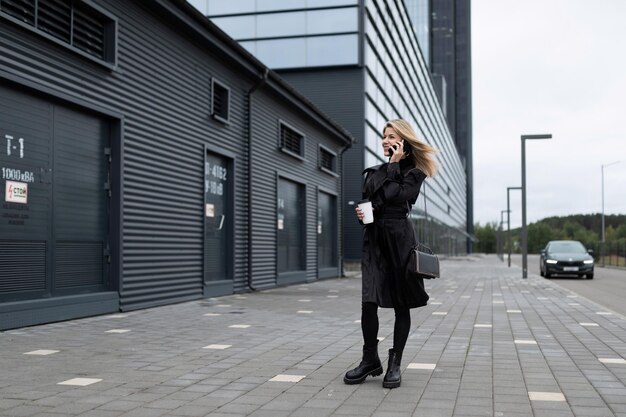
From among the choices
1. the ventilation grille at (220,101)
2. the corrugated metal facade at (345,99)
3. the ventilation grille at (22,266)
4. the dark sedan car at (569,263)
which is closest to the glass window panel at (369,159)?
the corrugated metal facade at (345,99)

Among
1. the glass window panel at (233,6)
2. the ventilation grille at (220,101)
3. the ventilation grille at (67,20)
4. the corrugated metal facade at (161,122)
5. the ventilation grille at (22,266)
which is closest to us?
the ventilation grille at (22,266)

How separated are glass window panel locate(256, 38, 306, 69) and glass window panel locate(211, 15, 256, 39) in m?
0.72

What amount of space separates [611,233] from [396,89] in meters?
64.4

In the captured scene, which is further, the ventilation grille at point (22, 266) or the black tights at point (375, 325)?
the ventilation grille at point (22, 266)

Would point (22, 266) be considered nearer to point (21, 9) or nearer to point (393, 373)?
point (21, 9)

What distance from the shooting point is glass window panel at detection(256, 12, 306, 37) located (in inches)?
1067

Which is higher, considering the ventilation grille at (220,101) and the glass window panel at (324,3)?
the glass window panel at (324,3)

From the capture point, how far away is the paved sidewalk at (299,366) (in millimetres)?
3994

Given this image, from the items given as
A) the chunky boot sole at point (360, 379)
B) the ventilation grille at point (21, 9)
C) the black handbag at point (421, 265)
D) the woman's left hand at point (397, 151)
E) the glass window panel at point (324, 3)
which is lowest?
the chunky boot sole at point (360, 379)

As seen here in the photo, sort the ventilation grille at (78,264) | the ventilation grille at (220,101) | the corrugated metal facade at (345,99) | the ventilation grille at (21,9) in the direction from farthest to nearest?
the corrugated metal facade at (345,99) → the ventilation grille at (220,101) → the ventilation grille at (78,264) → the ventilation grille at (21,9)

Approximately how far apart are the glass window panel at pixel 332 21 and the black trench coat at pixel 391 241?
23.0m

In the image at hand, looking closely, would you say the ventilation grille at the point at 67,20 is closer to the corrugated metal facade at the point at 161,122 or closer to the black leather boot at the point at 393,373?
the corrugated metal facade at the point at 161,122

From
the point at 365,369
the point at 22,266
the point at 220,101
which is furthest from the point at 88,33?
the point at 365,369

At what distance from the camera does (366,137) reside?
27.8m
